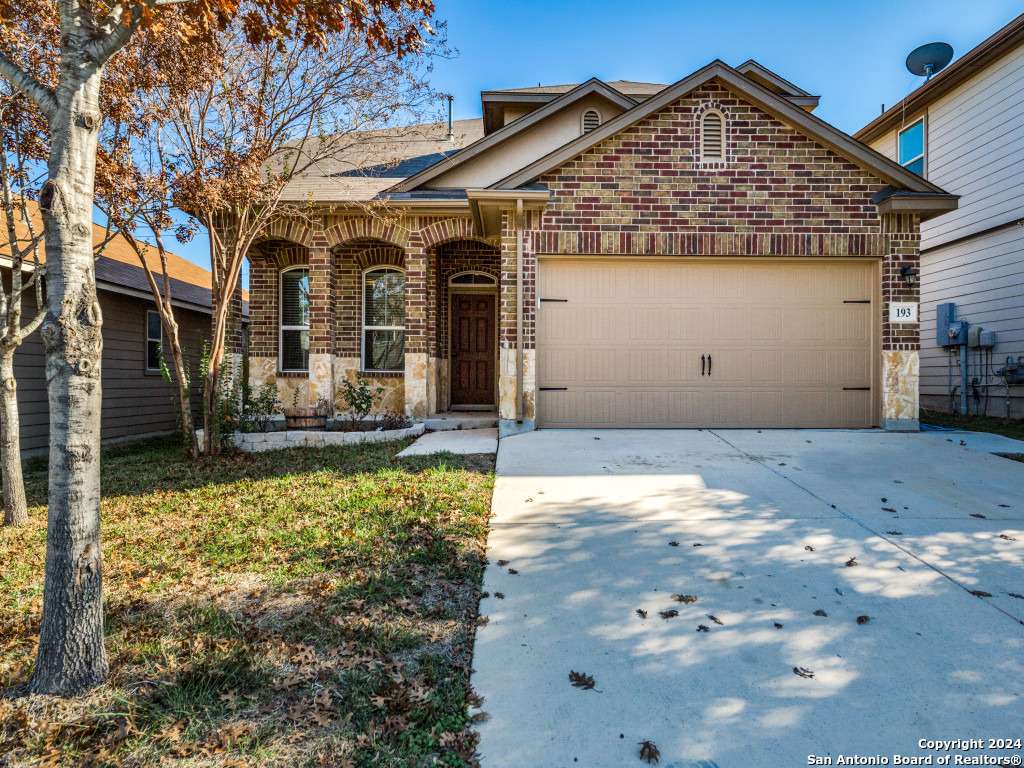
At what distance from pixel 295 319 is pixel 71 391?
9.18 m

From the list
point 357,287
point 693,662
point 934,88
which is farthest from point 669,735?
point 934,88

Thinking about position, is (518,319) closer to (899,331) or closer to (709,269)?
(709,269)

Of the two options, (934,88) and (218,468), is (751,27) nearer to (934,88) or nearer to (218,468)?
(934,88)

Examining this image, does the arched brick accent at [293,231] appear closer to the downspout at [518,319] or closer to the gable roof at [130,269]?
the gable roof at [130,269]

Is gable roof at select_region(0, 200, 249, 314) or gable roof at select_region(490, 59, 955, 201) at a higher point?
gable roof at select_region(490, 59, 955, 201)

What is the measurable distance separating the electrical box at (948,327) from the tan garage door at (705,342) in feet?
14.7

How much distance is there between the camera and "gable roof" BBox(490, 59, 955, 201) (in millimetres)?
7480

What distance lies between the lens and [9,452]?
525 cm

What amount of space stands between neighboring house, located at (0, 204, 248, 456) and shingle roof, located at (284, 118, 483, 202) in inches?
123

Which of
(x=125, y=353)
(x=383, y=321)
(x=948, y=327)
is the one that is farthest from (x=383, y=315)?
(x=948, y=327)

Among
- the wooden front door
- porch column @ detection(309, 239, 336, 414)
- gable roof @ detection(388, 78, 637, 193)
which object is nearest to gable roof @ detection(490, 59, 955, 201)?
gable roof @ detection(388, 78, 637, 193)

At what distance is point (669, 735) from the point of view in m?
2.14

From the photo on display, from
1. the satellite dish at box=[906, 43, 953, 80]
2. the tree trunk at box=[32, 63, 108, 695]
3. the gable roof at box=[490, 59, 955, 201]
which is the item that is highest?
Answer: the satellite dish at box=[906, 43, 953, 80]

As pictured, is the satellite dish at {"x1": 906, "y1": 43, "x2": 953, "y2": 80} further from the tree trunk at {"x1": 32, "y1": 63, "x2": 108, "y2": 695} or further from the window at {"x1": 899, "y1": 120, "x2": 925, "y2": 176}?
the tree trunk at {"x1": 32, "y1": 63, "x2": 108, "y2": 695}
